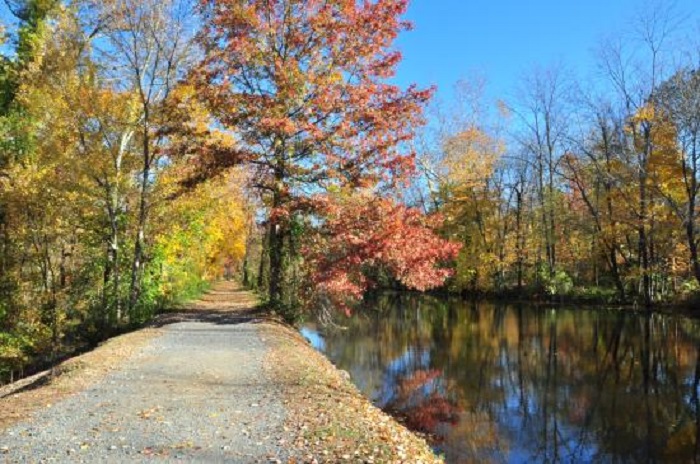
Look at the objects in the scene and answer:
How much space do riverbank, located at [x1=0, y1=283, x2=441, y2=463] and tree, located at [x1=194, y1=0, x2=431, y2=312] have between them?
22.2 ft

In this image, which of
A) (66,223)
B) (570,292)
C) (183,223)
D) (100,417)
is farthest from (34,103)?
(570,292)

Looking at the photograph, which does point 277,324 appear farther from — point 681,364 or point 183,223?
point 681,364

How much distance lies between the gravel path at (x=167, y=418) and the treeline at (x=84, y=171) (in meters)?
7.95

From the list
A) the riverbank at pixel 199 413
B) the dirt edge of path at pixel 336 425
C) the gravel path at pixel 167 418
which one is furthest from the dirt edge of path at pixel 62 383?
the dirt edge of path at pixel 336 425

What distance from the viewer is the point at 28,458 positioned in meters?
6.04

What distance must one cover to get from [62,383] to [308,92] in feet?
37.6

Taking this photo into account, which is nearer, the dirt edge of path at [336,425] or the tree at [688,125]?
the dirt edge of path at [336,425]

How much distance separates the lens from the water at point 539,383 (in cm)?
1000

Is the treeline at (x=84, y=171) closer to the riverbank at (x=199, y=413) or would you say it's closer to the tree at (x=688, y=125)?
the riverbank at (x=199, y=413)

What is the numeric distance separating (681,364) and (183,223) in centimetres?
1688

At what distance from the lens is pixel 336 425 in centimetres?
727

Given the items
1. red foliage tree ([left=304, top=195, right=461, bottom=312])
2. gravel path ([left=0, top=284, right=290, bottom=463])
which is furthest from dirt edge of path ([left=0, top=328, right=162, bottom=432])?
red foliage tree ([left=304, top=195, right=461, bottom=312])

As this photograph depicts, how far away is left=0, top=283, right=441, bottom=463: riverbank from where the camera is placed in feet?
20.9

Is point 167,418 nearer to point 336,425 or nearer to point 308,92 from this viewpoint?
point 336,425
